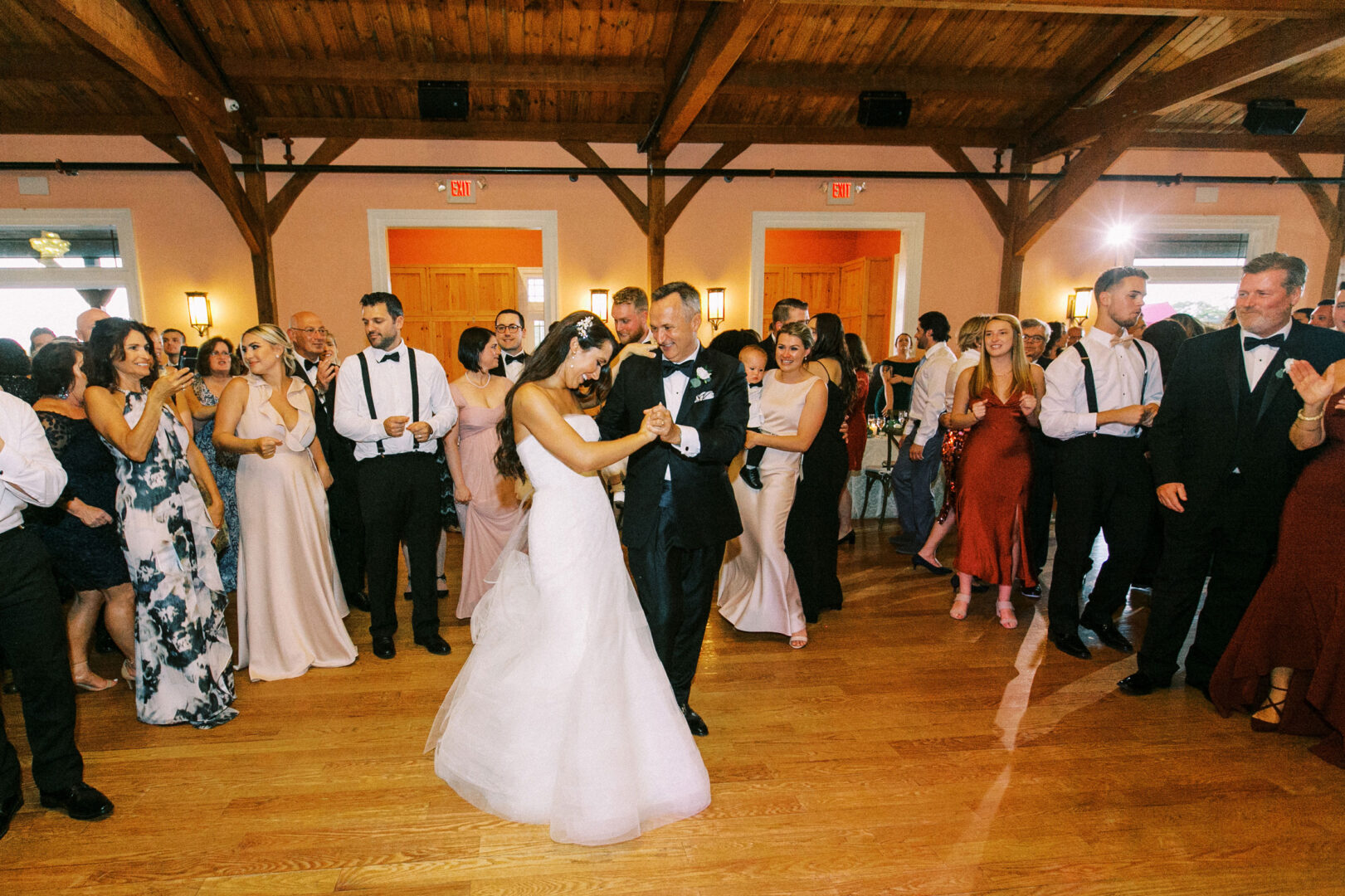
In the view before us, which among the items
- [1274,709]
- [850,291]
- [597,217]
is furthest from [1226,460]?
[850,291]

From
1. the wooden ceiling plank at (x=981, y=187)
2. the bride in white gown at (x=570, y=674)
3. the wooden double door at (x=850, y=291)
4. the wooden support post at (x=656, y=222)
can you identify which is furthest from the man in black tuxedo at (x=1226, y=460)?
the wooden double door at (x=850, y=291)

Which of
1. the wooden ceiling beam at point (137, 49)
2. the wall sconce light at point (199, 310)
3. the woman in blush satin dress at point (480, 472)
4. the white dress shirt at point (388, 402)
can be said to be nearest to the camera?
the white dress shirt at point (388, 402)

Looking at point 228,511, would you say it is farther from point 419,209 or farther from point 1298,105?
point 1298,105

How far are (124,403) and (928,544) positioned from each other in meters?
4.48

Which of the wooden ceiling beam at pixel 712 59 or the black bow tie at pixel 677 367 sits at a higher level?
the wooden ceiling beam at pixel 712 59

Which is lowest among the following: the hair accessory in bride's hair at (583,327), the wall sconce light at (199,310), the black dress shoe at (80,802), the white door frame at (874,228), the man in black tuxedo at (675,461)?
the black dress shoe at (80,802)

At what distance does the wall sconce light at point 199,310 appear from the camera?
771cm

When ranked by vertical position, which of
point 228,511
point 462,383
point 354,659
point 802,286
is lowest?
point 354,659

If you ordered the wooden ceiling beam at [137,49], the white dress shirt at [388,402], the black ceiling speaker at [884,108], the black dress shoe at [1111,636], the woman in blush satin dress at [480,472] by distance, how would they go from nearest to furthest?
the white dress shirt at [388,402]
the black dress shoe at [1111,636]
the woman in blush satin dress at [480,472]
the wooden ceiling beam at [137,49]
the black ceiling speaker at [884,108]

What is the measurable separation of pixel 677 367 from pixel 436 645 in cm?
202

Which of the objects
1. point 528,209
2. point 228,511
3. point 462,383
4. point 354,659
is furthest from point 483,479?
point 528,209

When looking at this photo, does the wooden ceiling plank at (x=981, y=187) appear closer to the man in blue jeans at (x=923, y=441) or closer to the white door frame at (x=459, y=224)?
the man in blue jeans at (x=923, y=441)

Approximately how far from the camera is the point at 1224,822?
2262 mm

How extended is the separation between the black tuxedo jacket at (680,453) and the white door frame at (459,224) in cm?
611
